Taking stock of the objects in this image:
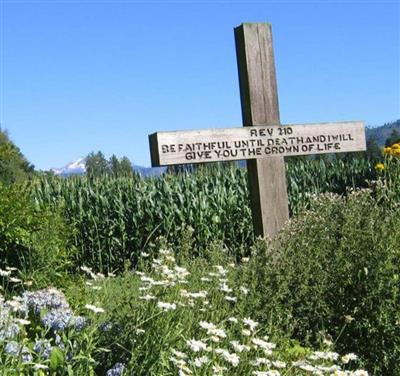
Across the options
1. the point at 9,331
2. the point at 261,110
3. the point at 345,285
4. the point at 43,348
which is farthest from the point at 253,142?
the point at 43,348

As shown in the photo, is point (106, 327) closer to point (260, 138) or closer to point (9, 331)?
point (9, 331)

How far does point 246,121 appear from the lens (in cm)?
726

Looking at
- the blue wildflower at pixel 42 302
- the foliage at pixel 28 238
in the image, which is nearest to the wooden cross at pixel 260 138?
the foliage at pixel 28 238

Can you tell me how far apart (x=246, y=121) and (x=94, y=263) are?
4611 mm

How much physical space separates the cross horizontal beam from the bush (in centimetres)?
184

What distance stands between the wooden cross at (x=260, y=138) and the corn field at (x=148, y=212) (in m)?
3.14

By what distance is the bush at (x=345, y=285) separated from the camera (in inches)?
185

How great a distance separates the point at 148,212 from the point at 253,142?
4299 mm

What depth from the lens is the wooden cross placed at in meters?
6.97

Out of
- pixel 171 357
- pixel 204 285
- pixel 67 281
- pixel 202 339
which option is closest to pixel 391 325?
pixel 204 285

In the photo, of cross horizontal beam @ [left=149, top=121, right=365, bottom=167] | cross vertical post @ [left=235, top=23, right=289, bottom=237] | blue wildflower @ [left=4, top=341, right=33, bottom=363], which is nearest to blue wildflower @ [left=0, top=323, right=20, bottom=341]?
blue wildflower @ [left=4, top=341, right=33, bottom=363]

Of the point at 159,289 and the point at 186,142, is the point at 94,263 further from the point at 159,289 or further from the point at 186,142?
the point at 159,289

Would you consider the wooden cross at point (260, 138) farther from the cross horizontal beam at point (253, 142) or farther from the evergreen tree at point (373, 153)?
the evergreen tree at point (373, 153)

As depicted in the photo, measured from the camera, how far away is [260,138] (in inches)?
283
